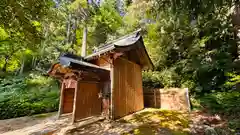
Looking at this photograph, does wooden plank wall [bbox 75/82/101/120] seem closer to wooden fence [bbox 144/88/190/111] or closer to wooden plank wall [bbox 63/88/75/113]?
wooden plank wall [bbox 63/88/75/113]

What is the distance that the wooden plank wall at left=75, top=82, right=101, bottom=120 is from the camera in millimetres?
4973

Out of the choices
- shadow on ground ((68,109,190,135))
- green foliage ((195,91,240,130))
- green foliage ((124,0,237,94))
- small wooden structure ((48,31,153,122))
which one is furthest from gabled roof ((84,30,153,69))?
green foliage ((195,91,240,130))

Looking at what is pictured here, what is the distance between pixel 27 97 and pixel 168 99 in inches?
342

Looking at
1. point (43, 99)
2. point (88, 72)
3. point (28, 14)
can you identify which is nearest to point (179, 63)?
point (88, 72)

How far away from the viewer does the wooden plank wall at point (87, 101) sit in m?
4.97

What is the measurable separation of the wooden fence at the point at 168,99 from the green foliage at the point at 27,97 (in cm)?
596

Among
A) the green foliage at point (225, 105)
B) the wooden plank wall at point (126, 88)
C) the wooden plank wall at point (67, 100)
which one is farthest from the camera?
the wooden plank wall at point (67, 100)

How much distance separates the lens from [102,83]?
19.0ft

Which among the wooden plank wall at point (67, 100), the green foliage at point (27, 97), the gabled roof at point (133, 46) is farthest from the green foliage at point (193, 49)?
the green foliage at point (27, 97)

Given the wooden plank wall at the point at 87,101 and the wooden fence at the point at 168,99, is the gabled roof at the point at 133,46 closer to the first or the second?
the wooden plank wall at the point at 87,101

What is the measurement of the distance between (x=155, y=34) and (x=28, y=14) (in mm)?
8776

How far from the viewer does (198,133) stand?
3.70 metres

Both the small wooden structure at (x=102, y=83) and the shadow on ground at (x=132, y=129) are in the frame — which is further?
the small wooden structure at (x=102, y=83)

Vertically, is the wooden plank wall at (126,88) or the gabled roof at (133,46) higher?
the gabled roof at (133,46)
